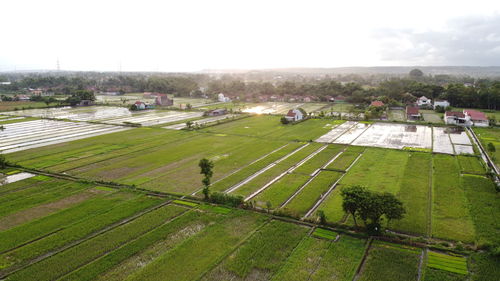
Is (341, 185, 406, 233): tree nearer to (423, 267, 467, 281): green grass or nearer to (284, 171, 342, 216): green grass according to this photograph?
(423, 267, 467, 281): green grass

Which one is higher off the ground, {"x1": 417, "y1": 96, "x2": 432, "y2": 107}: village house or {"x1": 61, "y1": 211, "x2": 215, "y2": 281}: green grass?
{"x1": 417, "y1": 96, "x2": 432, "y2": 107}: village house

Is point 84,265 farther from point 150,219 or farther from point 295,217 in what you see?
point 295,217

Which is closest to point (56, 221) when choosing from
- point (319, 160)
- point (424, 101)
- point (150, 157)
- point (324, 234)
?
point (150, 157)

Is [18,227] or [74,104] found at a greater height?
[74,104]

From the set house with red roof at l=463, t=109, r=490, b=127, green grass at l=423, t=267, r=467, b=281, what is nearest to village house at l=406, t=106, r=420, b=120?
house with red roof at l=463, t=109, r=490, b=127

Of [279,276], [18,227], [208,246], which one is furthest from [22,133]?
[279,276]

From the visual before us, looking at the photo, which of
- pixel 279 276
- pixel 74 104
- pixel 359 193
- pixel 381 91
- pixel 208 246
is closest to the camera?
pixel 279 276

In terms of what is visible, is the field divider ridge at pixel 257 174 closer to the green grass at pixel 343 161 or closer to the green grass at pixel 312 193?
the green grass at pixel 312 193
